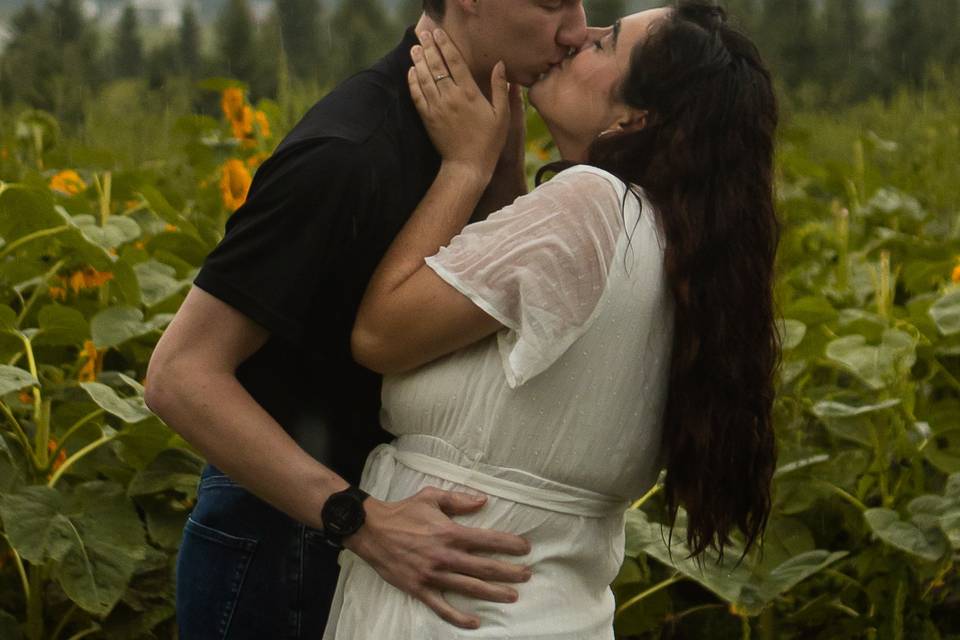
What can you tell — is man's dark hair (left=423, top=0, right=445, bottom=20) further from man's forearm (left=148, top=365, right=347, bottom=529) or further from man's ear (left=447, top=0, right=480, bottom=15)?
man's forearm (left=148, top=365, right=347, bottom=529)

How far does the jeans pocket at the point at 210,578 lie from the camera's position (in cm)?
204

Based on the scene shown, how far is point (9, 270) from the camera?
318cm

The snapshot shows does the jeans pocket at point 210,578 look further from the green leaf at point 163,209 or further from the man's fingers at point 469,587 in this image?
the green leaf at point 163,209

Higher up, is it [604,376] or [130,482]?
[604,376]

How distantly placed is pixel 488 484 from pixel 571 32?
0.60m

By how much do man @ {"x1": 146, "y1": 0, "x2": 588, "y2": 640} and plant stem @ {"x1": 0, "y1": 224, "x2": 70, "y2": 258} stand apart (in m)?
→ 1.13

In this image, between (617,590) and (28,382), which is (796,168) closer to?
(617,590)

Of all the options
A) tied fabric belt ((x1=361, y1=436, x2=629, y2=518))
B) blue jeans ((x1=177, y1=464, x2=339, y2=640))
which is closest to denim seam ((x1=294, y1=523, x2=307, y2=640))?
blue jeans ((x1=177, y1=464, x2=339, y2=640))

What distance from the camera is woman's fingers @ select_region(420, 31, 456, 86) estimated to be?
2014 mm

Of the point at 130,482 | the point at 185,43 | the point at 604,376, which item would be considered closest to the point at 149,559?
the point at 130,482

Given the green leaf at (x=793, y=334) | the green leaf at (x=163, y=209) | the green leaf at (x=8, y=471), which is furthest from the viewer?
the green leaf at (x=163, y=209)

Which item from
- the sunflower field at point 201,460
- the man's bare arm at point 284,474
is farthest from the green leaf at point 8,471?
the man's bare arm at point 284,474

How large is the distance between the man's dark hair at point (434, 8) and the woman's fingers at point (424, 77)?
0.07 meters

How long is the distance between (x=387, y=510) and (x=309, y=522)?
Answer: 91 mm
